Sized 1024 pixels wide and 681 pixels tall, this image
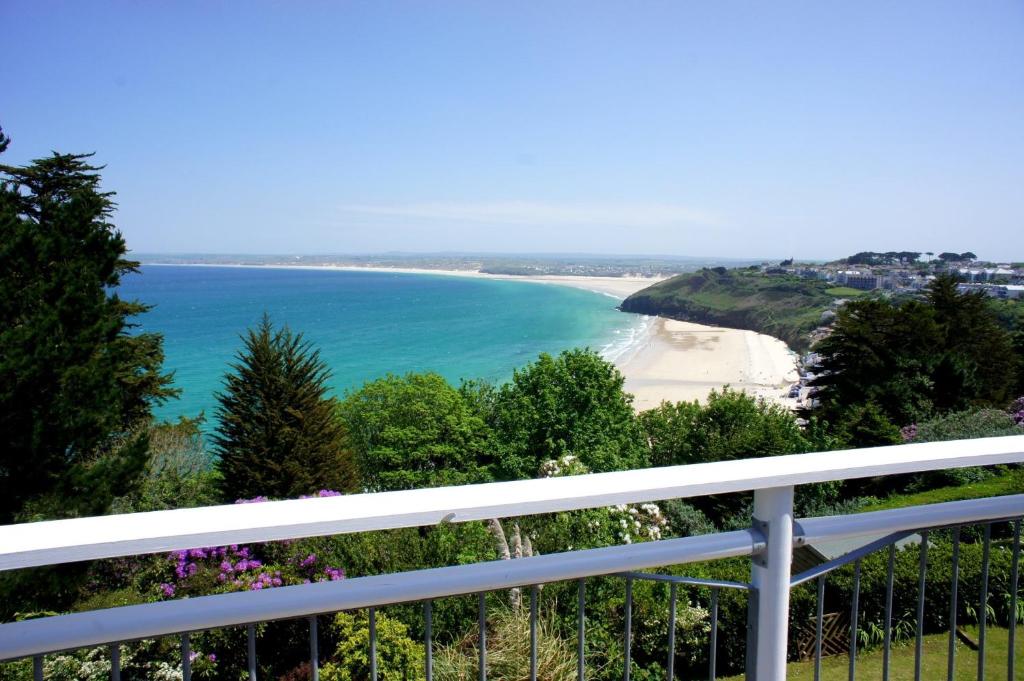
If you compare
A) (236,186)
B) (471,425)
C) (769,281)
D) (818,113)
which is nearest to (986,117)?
(818,113)

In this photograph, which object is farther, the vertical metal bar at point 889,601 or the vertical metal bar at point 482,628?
the vertical metal bar at point 889,601

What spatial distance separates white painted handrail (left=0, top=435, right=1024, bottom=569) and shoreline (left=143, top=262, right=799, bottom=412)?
35.3 meters

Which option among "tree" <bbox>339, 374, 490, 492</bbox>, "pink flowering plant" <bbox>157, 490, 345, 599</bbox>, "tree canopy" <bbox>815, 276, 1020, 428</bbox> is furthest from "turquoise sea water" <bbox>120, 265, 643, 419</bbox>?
"tree canopy" <bbox>815, 276, 1020, 428</bbox>

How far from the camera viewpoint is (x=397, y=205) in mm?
125125

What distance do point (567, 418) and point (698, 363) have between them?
35191 millimetres

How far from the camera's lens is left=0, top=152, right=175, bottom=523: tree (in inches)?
568

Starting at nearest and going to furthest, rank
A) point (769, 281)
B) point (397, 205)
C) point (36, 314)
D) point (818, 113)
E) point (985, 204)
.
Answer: point (36, 314) → point (818, 113) → point (985, 204) → point (769, 281) → point (397, 205)

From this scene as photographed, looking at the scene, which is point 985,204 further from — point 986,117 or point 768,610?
point 768,610

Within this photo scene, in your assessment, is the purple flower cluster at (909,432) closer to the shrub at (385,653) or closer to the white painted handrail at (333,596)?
the shrub at (385,653)

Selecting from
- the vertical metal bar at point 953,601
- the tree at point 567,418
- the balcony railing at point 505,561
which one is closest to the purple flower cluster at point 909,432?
the tree at point 567,418

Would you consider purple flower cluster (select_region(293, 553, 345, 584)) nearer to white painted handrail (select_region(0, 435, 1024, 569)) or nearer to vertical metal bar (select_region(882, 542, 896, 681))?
vertical metal bar (select_region(882, 542, 896, 681))

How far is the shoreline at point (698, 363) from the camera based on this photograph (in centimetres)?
4244

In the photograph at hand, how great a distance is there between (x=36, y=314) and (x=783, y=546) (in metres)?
18.3

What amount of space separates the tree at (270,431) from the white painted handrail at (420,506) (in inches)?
642
